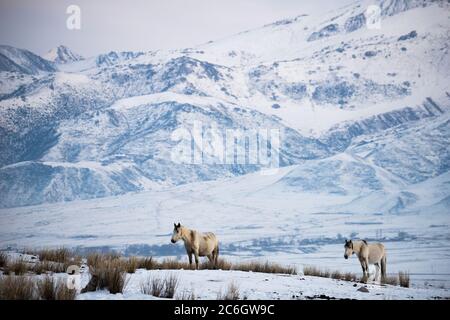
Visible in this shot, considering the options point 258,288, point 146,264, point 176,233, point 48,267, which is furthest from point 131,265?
point 258,288

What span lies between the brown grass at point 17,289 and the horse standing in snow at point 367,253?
7.56 metres

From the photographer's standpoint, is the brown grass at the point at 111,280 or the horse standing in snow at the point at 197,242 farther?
the horse standing in snow at the point at 197,242

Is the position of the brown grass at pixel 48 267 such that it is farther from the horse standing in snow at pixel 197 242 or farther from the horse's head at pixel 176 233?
the horse standing in snow at pixel 197 242

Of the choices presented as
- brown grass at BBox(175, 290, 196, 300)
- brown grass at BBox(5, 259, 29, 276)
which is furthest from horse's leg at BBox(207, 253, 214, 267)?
brown grass at BBox(175, 290, 196, 300)

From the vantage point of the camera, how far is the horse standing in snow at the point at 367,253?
15.7 m

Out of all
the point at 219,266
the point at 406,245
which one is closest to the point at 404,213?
the point at 406,245

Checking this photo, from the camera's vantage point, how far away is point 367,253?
53.3 ft

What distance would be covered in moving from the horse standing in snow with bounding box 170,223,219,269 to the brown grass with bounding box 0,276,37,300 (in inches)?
195

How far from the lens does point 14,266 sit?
1209 centimetres

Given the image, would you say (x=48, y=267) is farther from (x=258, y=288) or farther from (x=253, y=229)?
(x=253, y=229)

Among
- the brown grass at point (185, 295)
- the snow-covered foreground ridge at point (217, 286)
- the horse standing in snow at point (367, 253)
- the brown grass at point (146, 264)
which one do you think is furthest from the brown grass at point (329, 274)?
the brown grass at point (185, 295)

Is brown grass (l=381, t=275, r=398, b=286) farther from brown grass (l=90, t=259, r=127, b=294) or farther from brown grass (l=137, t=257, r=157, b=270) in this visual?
brown grass (l=90, t=259, r=127, b=294)

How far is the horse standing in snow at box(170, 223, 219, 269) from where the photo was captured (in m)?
15.0
